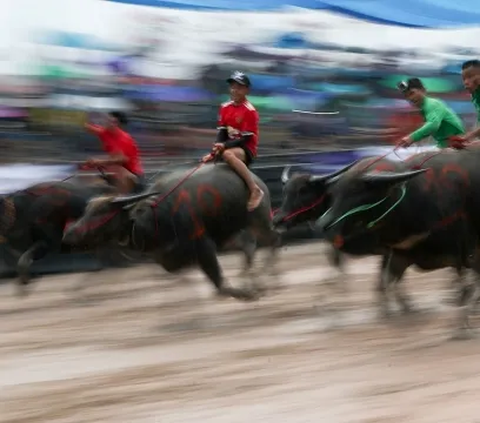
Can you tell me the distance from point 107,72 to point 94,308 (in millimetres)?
4827

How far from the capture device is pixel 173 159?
1447 centimetres

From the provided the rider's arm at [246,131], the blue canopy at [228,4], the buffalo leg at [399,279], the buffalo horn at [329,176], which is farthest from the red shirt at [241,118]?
the blue canopy at [228,4]

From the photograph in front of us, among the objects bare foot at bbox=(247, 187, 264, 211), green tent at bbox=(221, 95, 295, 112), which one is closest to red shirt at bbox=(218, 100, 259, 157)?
bare foot at bbox=(247, 187, 264, 211)

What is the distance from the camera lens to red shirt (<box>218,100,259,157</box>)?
405 inches

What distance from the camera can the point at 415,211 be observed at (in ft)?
29.5

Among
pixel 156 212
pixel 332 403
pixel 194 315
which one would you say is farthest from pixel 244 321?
pixel 332 403

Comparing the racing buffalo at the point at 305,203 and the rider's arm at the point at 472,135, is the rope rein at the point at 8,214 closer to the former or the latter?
the racing buffalo at the point at 305,203

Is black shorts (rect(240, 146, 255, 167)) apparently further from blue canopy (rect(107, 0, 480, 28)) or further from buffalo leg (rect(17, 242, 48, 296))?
blue canopy (rect(107, 0, 480, 28))

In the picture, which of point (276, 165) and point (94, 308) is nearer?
point (94, 308)

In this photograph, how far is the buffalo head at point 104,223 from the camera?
9805 mm

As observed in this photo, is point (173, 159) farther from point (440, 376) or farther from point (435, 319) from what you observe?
point (440, 376)

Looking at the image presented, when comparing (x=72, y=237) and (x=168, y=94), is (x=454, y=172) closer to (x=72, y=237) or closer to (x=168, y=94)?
(x=72, y=237)

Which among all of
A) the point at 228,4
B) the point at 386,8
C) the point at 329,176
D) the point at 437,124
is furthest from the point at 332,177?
the point at 386,8

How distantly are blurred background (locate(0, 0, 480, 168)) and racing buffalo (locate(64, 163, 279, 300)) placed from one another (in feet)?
11.1
